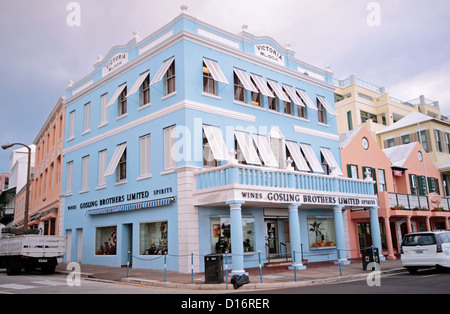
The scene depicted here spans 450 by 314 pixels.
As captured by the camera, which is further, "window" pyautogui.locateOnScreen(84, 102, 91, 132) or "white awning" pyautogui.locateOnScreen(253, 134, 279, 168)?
"window" pyautogui.locateOnScreen(84, 102, 91, 132)

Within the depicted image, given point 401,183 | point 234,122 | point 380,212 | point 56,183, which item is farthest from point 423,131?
point 56,183

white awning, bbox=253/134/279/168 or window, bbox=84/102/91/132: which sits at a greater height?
window, bbox=84/102/91/132

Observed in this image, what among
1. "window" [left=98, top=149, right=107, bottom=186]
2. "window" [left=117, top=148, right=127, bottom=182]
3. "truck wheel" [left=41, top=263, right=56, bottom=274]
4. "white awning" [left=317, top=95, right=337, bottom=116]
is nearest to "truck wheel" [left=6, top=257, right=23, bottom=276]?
"truck wheel" [left=41, top=263, right=56, bottom=274]

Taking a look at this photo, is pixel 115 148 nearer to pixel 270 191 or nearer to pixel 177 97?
pixel 177 97

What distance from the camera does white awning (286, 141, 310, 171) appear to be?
2225cm

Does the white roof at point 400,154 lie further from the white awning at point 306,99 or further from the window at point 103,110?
the window at point 103,110

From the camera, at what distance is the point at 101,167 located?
23.7m

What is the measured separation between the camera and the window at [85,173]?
24.9m

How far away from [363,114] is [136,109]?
30.4 metres

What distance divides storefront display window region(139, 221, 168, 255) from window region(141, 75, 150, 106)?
6366mm

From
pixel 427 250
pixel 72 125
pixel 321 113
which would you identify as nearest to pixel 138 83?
pixel 72 125

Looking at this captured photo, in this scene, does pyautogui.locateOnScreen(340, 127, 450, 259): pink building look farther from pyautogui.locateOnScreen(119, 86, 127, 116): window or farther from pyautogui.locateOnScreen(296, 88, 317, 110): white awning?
pyautogui.locateOnScreen(119, 86, 127, 116): window

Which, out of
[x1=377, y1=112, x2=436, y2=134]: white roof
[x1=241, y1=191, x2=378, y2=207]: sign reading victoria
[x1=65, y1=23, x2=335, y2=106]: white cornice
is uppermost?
[x1=377, y1=112, x2=436, y2=134]: white roof

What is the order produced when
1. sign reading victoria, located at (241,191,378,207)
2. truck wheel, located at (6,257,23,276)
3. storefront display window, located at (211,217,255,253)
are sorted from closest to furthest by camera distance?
sign reading victoria, located at (241,191,378,207) < storefront display window, located at (211,217,255,253) < truck wheel, located at (6,257,23,276)
